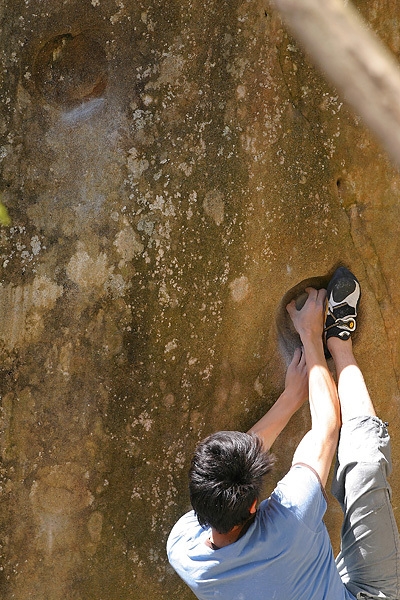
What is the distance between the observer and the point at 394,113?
82 centimetres

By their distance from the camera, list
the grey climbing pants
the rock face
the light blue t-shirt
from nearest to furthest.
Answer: the light blue t-shirt, the grey climbing pants, the rock face

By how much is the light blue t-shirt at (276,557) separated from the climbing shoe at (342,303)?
0.61m

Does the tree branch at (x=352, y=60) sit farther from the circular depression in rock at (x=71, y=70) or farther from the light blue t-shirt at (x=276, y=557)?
the circular depression in rock at (x=71, y=70)

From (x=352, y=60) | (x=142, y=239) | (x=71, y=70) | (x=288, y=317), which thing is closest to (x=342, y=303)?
(x=288, y=317)

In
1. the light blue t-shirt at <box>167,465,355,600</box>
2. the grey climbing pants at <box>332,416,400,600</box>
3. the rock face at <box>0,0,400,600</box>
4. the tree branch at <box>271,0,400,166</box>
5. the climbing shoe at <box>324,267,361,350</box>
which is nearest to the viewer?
the tree branch at <box>271,0,400,166</box>

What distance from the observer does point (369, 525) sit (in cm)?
194

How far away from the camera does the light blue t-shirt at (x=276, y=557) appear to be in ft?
5.53

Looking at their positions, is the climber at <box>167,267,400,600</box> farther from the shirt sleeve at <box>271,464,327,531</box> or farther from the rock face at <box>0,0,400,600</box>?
the rock face at <box>0,0,400,600</box>

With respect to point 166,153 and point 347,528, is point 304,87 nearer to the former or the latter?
point 166,153

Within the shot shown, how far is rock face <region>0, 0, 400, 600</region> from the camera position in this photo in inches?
84.2

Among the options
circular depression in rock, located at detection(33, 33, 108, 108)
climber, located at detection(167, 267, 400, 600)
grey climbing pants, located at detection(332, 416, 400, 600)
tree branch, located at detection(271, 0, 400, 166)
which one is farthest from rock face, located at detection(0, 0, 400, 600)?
tree branch, located at detection(271, 0, 400, 166)

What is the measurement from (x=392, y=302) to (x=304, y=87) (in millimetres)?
738

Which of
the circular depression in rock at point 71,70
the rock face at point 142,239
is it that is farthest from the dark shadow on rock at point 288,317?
the circular depression in rock at point 71,70

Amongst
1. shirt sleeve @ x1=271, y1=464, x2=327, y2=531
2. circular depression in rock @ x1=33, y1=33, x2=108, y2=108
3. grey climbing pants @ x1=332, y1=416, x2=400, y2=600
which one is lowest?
grey climbing pants @ x1=332, y1=416, x2=400, y2=600
